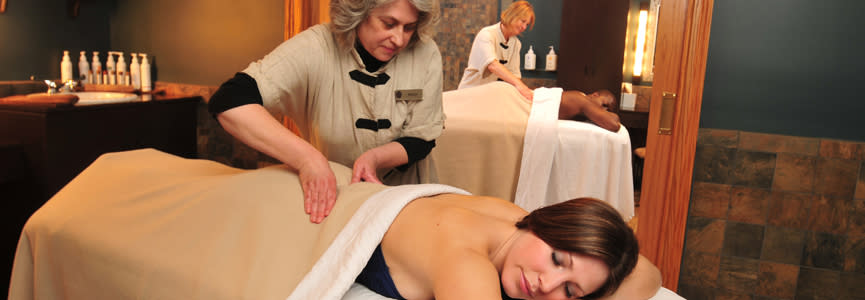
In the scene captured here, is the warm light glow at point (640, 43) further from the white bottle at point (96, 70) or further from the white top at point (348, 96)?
the white bottle at point (96, 70)

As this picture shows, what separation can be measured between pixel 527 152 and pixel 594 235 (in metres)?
1.26

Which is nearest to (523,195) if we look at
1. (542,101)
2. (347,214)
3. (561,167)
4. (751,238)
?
(561,167)

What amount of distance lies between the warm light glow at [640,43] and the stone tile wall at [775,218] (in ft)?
1.31

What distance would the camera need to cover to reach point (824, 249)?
2307mm

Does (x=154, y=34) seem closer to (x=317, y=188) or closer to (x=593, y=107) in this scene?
(x=317, y=188)

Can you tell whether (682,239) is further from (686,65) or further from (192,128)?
(192,128)

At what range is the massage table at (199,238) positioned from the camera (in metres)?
1.30

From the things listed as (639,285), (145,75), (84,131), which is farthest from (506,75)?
(145,75)

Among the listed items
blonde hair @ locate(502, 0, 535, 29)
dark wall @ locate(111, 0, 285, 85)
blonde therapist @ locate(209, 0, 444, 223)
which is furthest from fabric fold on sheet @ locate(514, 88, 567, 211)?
dark wall @ locate(111, 0, 285, 85)

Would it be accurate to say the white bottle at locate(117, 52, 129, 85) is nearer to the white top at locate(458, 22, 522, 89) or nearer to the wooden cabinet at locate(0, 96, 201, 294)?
the wooden cabinet at locate(0, 96, 201, 294)

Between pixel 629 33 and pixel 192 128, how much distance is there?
2.44 m

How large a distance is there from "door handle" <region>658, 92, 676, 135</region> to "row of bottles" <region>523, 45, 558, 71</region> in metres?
0.49

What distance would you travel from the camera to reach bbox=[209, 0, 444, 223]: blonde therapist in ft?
5.06

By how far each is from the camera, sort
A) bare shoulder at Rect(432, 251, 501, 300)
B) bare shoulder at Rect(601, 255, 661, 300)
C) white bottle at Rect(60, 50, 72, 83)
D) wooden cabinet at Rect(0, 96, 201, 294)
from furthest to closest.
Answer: white bottle at Rect(60, 50, 72, 83) < wooden cabinet at Rect(0, 96, 201, 294) < bare shoulder at Rect(601, 255, 661, 300) < bare shoulder at Rect(432, 251, 501, 300)
